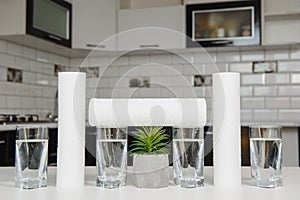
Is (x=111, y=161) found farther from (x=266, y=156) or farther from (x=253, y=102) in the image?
(x=253, y=102)

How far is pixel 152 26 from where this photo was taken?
3.92m

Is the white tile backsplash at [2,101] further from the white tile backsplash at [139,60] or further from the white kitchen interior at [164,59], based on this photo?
the white tile backsplash at [139,60]

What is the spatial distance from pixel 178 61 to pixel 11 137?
80.0 inches

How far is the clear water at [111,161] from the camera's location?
2.97 ft

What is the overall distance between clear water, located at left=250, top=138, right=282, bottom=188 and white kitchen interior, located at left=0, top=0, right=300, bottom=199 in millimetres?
2763

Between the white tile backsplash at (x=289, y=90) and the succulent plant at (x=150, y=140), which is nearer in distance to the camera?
the succulent plant at (x=150, y=140)

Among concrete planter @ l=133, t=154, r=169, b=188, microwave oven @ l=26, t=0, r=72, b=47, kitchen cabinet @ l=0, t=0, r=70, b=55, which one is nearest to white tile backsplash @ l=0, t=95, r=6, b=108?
kitchen cabinet @ l=0, t=0, r=70, b=55

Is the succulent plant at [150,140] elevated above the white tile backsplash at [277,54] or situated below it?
below

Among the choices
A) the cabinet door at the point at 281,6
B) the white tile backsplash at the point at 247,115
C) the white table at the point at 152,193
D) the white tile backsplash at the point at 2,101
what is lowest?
the white table at the point at 152,193

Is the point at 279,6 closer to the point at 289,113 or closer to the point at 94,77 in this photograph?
the point at 289,113

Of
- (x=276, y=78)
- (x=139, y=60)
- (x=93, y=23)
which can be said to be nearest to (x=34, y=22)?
(x=93, y=23)

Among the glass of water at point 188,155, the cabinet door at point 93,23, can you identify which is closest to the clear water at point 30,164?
the glass of water at point 188,155

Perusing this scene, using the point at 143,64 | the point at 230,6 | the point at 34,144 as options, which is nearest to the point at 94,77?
the point at 143,64

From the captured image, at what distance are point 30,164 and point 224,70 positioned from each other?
3.39 metres
